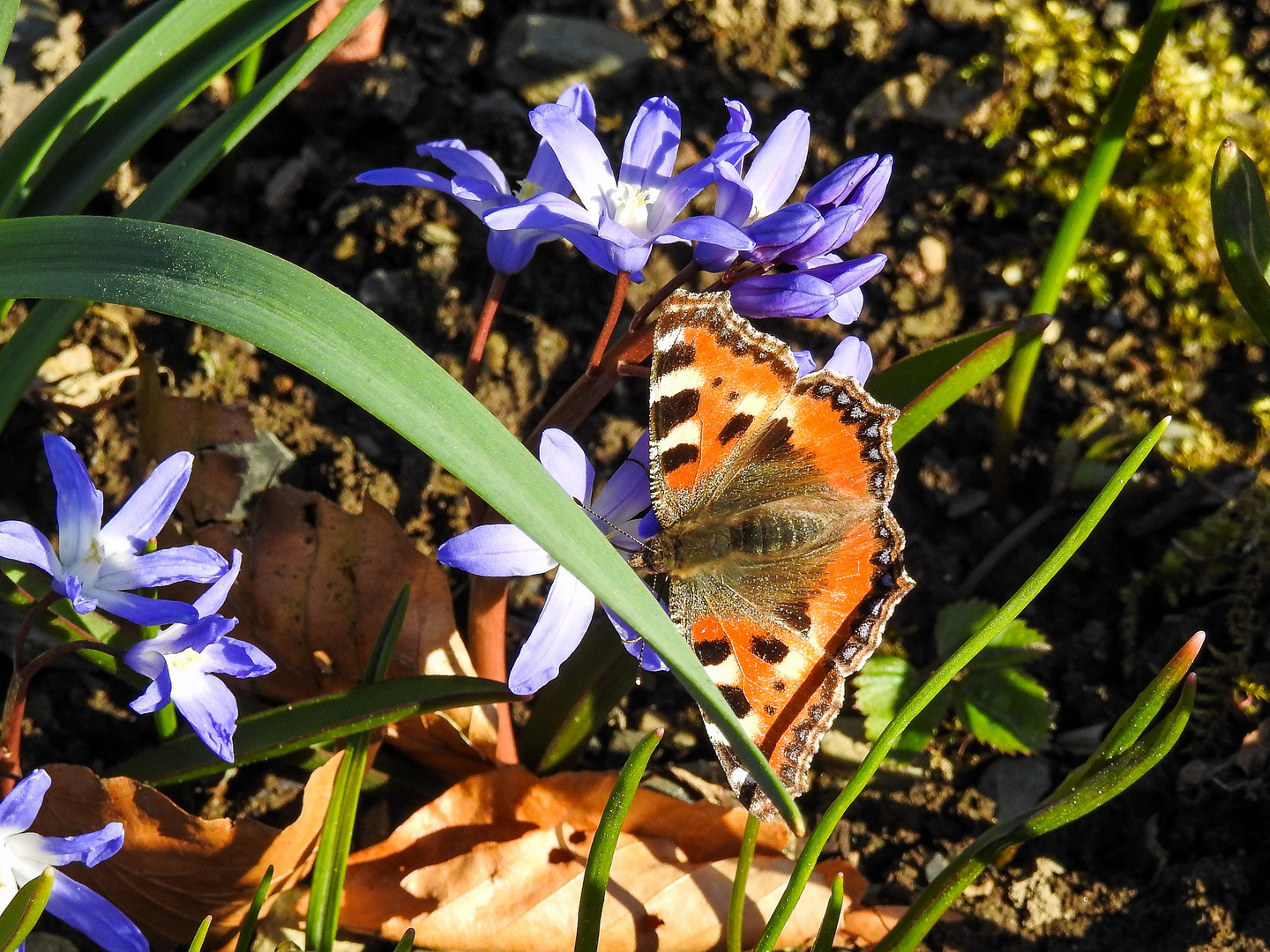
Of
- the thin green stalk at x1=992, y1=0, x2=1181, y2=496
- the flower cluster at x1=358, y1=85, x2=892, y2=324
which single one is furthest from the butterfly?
the thin green stalk at x1=992, y1=0, x2=1181, y2=496

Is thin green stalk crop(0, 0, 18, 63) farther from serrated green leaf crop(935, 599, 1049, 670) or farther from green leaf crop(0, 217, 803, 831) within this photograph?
serrated green leaf crop(935, 599, 1049, 670)

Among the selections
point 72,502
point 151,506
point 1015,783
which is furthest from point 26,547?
point 1015,783

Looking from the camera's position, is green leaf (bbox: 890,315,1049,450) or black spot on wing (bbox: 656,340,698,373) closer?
black spot on wing (bbox: 656,340,698,373)

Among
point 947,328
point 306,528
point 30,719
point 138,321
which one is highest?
point 138,321

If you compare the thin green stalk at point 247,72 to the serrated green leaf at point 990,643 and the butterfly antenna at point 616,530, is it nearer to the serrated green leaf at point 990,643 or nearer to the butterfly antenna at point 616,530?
the butterfly antenna at point 616,530

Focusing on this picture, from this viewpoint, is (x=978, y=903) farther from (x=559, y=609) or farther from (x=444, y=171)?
(x=444, y=171)

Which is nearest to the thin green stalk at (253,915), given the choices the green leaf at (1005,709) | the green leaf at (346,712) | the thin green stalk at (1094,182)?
the green leaf at (346,712)

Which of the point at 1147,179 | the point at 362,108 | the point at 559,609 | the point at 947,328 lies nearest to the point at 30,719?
the point at 559,609
